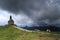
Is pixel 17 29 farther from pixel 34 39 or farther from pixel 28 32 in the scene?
pixel 34 39

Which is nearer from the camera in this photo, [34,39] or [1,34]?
[34,39]

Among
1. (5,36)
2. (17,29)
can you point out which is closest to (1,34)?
(5,36)

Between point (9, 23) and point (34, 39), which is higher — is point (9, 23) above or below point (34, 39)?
above

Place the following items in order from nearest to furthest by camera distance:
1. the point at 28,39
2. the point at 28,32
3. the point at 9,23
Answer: the point at 28,39
the point at 28,32
the point at 9,23

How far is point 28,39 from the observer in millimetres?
51469

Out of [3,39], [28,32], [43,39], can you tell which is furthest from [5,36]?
[43,39]

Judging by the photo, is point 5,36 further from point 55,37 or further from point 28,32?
point 55,37

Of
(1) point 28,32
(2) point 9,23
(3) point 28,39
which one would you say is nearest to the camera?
(3) point 28,39

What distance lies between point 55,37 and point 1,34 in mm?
17764

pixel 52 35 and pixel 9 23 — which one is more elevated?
pixel 9 23

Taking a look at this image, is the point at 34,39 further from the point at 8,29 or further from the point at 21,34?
the point at 8,29

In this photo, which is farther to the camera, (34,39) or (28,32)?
(28,32)

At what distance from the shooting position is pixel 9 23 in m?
66.1

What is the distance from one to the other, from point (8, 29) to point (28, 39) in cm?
1014
